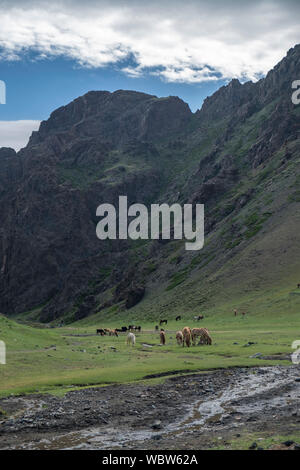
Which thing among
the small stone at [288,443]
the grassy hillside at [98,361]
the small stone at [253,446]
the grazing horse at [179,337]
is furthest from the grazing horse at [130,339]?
the small stone at [288,443]

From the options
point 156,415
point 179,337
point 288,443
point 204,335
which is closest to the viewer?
point 288,443

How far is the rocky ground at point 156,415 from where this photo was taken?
19516 mm

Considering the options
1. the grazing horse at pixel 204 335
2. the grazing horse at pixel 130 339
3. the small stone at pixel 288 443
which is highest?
the small stone at pixel 288 443

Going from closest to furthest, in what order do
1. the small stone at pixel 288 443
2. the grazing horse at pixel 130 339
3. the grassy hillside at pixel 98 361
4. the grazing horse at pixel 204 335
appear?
the small stone at pixel 288 443
the grassy hillside at pixel 98 361
the grazing horse at pixel 204 335
the grazing horse at pixel 130 339

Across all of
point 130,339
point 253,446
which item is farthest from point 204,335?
point 253,446

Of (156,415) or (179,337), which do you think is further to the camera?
(179,337)

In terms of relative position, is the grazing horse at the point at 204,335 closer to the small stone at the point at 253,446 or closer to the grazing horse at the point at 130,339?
the grazing horse at the point at 130,339

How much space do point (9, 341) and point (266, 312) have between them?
197 ft

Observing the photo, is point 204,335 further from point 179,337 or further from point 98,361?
point 98,361

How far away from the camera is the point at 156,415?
2425 cm

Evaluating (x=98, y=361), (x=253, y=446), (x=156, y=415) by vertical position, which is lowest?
(x=98, y=361)

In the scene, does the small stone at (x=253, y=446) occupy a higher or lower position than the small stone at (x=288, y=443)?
lower
